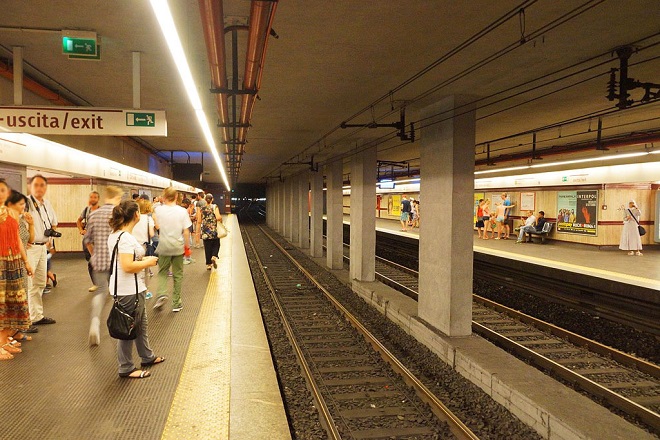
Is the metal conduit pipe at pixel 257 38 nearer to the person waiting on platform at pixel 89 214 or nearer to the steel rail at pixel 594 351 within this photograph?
the person waiting on platform at pixel 89 214

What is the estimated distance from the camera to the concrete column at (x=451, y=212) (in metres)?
6.23

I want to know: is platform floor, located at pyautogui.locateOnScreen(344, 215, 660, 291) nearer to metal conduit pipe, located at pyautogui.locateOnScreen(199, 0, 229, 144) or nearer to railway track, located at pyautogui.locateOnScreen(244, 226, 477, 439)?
railway track, located at pyautogui.locateOnScreen(244, 226, 477, 439)

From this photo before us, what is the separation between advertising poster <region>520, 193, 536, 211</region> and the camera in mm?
17562

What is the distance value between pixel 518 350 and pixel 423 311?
1506 millimetres

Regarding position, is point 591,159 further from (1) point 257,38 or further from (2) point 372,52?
(1) point 257,38

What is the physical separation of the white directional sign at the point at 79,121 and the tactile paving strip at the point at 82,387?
2.39 m

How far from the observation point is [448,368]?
5.81 meters

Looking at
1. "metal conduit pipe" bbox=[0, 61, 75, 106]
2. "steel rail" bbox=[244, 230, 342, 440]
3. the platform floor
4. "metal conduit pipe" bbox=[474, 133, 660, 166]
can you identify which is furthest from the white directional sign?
the platform floor

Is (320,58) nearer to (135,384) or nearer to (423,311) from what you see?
(135,384)

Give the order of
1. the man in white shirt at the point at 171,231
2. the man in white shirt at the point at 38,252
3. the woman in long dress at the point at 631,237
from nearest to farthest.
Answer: the man in white shirt at the point at 38,252 → the man in white shirt at the point at 171,231 → the woman in long dress at the point at 631,237

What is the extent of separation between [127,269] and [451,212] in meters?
4.31

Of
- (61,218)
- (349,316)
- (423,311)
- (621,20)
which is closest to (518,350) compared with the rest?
(423,311)

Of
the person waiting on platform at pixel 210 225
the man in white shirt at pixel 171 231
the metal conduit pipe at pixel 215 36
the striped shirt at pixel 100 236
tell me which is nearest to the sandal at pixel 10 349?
the striped shirt at pixel 100 236

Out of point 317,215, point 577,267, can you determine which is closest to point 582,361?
point 577,267
